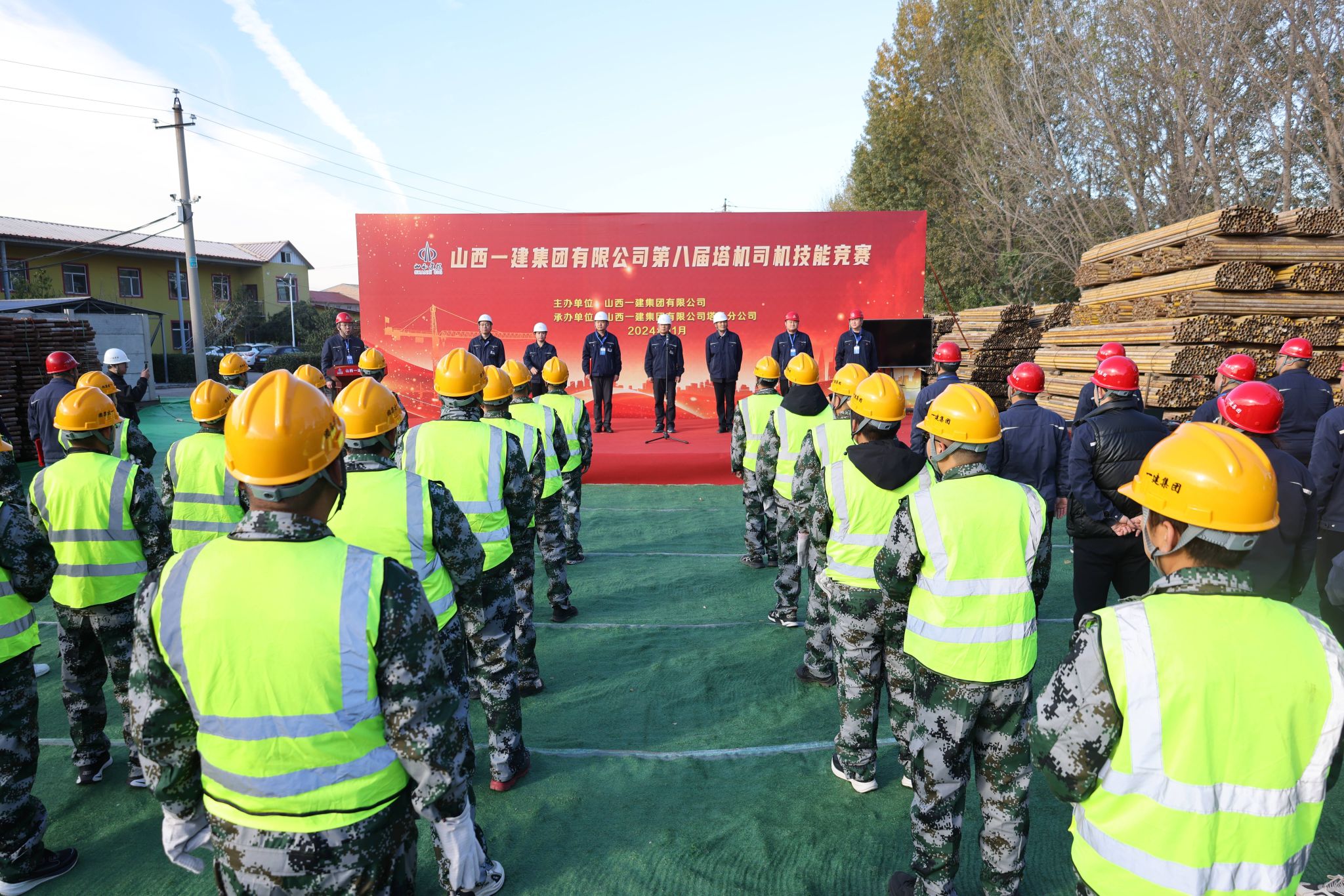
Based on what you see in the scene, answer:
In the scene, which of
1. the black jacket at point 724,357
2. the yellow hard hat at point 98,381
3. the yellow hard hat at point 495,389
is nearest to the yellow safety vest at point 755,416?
the yellow hard hat at point 495,389

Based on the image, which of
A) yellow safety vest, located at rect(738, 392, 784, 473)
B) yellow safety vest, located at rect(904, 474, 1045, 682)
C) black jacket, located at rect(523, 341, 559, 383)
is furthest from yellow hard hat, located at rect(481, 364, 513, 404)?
black jacket, located at rect(523, 341, 559, 383)

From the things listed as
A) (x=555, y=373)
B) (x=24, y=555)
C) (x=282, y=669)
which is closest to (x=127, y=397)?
(x=555, y=373)

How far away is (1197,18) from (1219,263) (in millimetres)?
8874

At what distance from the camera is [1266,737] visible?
5.58ft

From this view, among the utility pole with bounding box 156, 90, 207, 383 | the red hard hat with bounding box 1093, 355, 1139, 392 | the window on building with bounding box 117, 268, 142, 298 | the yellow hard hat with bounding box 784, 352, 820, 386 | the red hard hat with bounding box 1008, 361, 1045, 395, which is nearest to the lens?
the red hard hat with bounding box 1093, 355, 1139, 392

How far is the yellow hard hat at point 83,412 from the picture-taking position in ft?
12.5

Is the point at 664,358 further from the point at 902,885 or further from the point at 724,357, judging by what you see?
the point at 902,885

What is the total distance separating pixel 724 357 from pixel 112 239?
35.0 meters

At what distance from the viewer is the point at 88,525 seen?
3.78 meters

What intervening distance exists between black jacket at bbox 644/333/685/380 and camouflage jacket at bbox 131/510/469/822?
12.1 meters

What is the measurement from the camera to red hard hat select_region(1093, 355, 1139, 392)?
4.85m

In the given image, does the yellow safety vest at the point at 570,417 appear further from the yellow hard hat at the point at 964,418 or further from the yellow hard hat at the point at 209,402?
the yellow hard hat at the point at 964,418

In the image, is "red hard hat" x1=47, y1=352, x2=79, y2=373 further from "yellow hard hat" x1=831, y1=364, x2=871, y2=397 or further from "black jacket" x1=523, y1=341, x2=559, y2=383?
"yellow hard hat" x1=831, y1=364, x2=871, y2=397

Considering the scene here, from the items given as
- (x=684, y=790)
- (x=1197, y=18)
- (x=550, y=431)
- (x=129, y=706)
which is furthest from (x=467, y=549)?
(x=1197, y=18)
